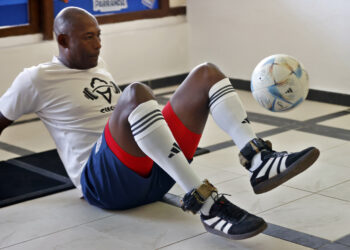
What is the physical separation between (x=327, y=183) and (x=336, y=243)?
74cm

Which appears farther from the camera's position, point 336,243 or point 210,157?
point 210,157

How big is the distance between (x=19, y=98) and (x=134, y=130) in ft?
2.20

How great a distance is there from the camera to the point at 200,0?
588 cm

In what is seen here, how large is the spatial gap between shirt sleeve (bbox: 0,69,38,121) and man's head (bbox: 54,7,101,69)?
8.2 inches

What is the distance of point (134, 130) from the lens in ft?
7.62

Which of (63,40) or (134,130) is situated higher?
(63,40)

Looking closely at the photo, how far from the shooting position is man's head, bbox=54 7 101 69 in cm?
279

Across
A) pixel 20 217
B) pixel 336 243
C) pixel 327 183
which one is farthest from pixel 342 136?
pixel 20 217

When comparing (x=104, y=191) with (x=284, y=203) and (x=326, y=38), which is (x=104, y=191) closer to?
(x=284, y=203)

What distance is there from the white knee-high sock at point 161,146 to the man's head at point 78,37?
0.60 meters

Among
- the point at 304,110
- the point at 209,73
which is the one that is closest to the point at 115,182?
the point at 209,73

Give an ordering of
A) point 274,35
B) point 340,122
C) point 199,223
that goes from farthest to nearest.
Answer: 1. point 274,35
2. point 340,122
3. point 199,223

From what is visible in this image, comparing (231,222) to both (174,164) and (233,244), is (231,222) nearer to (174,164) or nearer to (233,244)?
(233,244)

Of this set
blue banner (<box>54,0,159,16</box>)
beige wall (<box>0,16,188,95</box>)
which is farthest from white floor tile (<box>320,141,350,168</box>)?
blue banner (<box>54,0,159,16</box>)
